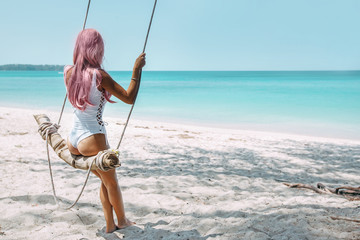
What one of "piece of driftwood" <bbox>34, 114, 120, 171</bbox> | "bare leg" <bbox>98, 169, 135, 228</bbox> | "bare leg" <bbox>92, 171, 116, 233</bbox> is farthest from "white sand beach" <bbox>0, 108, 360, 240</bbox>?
"piece of driftwood" <bbox>34, 114, 120, 171</bbox>

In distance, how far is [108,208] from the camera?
8.77 feet

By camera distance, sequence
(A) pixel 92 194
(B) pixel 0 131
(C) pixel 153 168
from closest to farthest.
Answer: (A) pixel 92 194 → (C) pixel 153 168 → (B) pixel 0 131

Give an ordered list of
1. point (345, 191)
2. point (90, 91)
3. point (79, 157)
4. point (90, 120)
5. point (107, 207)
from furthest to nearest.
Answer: point (345, 191), point (107, 207), point (79, 157), point (90, 120), point (90, 91)

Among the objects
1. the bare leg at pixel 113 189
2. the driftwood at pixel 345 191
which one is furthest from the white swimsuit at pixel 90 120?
the driftwood at pixel 345 191

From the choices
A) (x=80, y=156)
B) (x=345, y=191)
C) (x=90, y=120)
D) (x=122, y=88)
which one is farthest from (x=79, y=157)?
(x=345, y=191)

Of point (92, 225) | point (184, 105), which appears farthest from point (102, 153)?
point (184, 105)

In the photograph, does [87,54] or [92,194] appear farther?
[92,194]

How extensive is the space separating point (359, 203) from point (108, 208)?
2.61m

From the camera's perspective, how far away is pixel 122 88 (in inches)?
87.8

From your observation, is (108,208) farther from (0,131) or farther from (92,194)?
(0,131)

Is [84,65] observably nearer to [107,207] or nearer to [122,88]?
[122,88]

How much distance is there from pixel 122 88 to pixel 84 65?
0.31 m

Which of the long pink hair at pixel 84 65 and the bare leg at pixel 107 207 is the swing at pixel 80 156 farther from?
the long pink hair at pixel 84 65

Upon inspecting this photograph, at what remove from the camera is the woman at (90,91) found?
217cm
